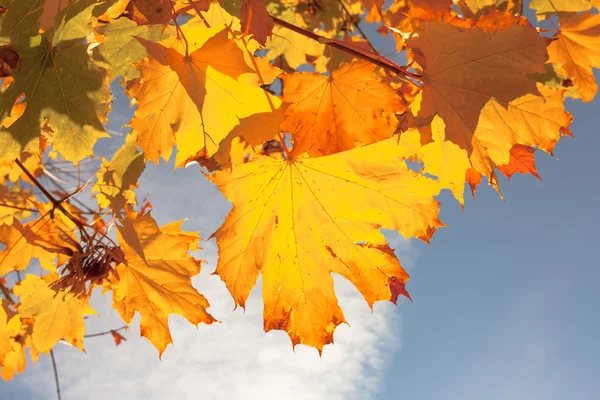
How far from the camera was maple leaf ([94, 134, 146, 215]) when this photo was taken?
5.52 ft

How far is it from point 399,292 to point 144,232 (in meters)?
0.79

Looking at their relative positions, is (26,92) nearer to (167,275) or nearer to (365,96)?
(167,275)

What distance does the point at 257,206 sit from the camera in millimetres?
1335

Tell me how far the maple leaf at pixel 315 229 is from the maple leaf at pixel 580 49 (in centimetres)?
115

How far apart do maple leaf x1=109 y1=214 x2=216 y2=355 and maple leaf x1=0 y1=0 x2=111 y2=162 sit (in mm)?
299

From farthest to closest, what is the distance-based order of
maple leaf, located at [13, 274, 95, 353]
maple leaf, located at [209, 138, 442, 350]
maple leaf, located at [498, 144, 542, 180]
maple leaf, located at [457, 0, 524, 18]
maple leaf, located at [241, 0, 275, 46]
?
maple leaf, located at [457, 0, 524, 18], maple leaf, located at [13, 274, 95, 353], maple leaf, located at [498, 144, 542, 180], maple leaf, located at [209, 138, 442, 350], maple leaf, located at [241, 0, 275, 46]

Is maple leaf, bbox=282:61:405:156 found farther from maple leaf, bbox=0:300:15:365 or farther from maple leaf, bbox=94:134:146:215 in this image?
maple leaf, bbox=0:300:15:365

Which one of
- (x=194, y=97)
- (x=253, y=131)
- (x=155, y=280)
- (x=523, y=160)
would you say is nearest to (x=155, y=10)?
(x=194, y=97)

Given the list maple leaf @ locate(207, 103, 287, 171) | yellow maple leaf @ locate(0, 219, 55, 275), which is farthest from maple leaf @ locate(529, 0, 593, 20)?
yellow maple leaf @ locate(0, 219, 55, 275)

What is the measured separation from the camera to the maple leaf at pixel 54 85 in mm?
1280

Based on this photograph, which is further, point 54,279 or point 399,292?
point 54,279

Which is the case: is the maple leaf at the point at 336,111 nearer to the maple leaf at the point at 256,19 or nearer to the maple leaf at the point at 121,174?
the maple leaf at the point at 256,19

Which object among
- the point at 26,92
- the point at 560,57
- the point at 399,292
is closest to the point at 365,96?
the point at 399,292

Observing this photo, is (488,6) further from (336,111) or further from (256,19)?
(256,19)
